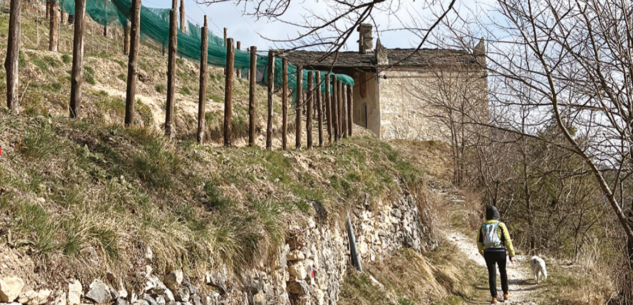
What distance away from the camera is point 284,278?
20.8 ft

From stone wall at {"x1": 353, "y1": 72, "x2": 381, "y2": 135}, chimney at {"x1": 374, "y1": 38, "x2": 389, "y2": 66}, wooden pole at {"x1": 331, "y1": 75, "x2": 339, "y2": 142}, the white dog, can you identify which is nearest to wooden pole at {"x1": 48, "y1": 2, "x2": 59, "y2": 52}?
wooden pole at {"x1": 331, "y1": 75, "x2": 339, "y2": 142}

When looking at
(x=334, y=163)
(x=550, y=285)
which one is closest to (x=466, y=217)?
(x=550, y=285)

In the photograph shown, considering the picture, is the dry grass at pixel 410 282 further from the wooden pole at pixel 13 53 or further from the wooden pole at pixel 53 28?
the wooden pole at pixel 53 28

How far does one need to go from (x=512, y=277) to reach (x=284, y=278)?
25.2 feet

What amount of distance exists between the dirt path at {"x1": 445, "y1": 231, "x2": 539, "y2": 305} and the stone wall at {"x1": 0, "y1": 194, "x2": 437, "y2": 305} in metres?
2.02

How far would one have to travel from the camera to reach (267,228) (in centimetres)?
610

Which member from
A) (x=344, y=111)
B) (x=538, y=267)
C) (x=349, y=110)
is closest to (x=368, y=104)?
(x=349, y=110)

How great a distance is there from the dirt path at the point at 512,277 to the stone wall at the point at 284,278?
202 cm

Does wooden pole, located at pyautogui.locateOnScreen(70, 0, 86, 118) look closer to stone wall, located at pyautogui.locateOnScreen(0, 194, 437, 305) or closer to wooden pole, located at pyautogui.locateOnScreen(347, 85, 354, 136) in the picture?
stone wall, located at pyautogui.locateOnScreen(0, 194, 437, 305)

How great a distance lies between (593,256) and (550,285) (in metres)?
2.10

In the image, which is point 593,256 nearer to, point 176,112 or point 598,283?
point 598,283

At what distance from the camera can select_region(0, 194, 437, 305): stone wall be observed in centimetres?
340

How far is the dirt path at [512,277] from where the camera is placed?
34.0 feet

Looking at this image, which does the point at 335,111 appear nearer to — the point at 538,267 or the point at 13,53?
the point at 538,267
